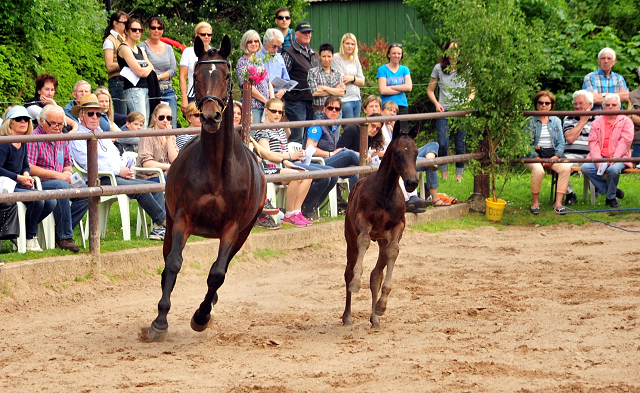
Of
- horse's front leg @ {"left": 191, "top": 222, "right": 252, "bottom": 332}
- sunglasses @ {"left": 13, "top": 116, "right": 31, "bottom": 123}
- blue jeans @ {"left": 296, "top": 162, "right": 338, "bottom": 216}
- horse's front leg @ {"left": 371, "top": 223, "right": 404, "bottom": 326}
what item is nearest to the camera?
horse's front leg @ {"left": 191, "top": 222, "right": 252, "bottom": 332}

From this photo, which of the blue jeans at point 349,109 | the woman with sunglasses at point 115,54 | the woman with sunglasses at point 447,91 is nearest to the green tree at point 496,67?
the woman with sunglasses at point 447,91

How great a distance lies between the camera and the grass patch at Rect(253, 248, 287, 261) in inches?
348

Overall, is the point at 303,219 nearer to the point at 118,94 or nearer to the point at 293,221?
the point at 293,221

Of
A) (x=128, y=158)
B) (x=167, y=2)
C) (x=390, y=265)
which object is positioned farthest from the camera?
(x=167, y=2)

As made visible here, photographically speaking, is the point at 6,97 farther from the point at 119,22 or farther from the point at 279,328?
the point at 279,328

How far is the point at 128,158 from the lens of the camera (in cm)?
880

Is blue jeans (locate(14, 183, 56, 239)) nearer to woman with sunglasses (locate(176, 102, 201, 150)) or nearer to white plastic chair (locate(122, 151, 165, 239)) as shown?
white plastic chair (locate(122, 151, 165, 239))

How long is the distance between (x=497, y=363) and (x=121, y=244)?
4.29 metres

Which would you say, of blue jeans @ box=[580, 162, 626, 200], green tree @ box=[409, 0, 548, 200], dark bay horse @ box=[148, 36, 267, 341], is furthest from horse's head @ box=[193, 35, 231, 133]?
blue jeans @ box=[580, 162, 626, 200]

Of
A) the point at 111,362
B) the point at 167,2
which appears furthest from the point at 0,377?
the point at 167,2

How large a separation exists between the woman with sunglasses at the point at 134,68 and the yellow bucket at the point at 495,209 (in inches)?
188

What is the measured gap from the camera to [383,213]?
6.41 metres

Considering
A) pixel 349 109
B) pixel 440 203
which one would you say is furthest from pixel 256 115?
pixel 440 203

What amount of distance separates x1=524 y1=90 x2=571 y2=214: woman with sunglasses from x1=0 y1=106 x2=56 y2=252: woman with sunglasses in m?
6.58
